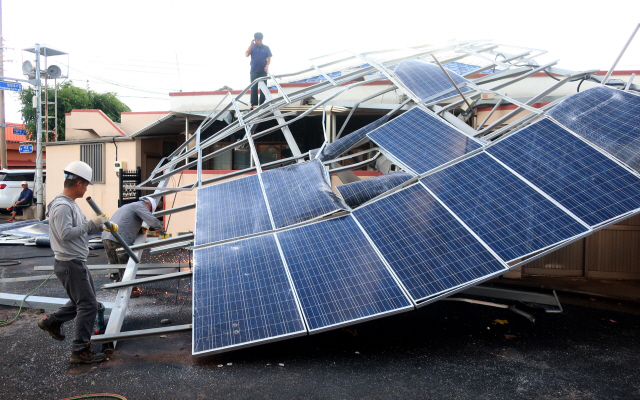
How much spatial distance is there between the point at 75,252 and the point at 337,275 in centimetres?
293

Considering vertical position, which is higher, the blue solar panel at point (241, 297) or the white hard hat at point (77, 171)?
the white hard hat at point (77, 171)

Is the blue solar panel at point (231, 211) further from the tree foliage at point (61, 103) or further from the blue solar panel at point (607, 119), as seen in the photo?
the tree foliage at point (61, 103)

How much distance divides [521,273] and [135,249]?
784cm

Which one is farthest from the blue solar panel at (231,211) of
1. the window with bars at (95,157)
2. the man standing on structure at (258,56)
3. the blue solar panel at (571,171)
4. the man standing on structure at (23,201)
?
the man standing on structure at (23,201)

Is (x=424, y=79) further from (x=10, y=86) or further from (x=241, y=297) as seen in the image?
(x=10, y=86)

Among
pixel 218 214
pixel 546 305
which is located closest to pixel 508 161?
pixel 546 305

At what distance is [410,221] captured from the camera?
555 cm

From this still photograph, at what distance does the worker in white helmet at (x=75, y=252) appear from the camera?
4.91m

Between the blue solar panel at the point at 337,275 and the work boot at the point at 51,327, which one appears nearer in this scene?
the blue solar panel at the point at 337,275

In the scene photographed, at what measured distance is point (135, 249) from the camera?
6645mm

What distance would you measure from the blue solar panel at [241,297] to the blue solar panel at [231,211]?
10.4 inches

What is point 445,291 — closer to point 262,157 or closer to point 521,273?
point 521,273

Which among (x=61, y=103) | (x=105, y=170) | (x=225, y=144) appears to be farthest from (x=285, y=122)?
(x=61, y=103)

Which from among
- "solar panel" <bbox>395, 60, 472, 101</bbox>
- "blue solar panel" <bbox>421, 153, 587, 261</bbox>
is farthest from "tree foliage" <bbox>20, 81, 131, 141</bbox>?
"blue solar panel" <bbox>421, 153, 587, 261</bbox>
